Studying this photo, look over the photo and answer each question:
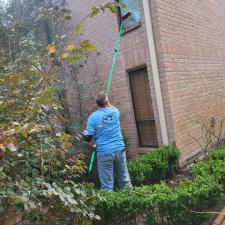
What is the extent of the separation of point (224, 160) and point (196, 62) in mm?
3538

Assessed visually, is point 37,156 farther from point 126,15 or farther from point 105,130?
point 126,15

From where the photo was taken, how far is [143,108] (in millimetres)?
7672

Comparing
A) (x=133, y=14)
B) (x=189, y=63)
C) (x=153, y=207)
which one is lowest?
(x=153, y=207)

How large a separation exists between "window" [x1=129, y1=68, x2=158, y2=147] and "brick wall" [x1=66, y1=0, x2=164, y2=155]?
13 cm

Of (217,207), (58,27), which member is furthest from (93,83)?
(217,207)

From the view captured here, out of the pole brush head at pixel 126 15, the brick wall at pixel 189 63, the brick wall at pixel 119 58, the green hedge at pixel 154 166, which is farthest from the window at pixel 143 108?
the pole brush head at pixel 126 15

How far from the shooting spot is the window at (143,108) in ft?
24.5

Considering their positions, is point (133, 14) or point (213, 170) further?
point (133, 14)

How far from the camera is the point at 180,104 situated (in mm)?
7324

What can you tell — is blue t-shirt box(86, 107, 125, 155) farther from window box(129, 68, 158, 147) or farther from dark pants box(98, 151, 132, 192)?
window box(129, 68, 158, 147)

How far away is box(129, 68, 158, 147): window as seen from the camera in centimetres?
748

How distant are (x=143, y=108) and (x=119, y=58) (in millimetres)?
1374

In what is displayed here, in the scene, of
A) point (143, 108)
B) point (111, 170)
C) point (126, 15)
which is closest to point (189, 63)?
point (143, 108)

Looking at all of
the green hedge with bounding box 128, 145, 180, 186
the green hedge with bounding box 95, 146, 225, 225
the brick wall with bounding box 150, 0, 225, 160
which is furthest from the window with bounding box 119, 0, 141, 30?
the green hedge with bounding box 95, 146, 225, 225
